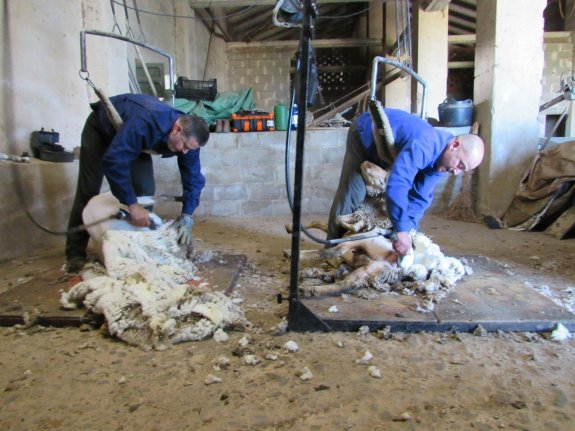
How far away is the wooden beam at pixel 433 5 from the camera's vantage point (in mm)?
5285

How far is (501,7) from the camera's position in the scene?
12.2 feet

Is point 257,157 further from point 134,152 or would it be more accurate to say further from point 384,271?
point 384,271

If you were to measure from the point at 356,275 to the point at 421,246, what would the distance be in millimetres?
394

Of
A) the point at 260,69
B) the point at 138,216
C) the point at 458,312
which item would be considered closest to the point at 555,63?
the point at 260,69

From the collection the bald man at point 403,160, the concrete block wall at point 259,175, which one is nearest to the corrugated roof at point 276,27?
the concrete block wall at point 259,175

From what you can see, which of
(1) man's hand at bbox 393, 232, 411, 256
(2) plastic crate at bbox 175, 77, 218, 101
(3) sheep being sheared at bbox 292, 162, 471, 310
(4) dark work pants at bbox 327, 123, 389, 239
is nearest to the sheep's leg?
(3) sheep being sheared at bbox 292, 162, 471, 310

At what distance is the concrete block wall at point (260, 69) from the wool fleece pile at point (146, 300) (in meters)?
7.50

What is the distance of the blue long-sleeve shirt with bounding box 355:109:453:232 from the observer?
182 cm

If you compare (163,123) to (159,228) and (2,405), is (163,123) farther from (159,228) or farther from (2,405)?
(2,405)

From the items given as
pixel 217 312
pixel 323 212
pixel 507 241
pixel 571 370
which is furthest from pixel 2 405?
pixel 323 212

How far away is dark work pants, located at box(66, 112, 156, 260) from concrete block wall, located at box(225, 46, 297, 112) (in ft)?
23.0

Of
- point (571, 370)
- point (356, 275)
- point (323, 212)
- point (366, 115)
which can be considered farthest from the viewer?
point (323, 212)

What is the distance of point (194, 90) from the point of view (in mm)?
4508

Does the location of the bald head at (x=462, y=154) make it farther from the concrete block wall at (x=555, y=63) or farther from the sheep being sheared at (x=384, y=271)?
the concrete block wall at (x=555, y=63)
